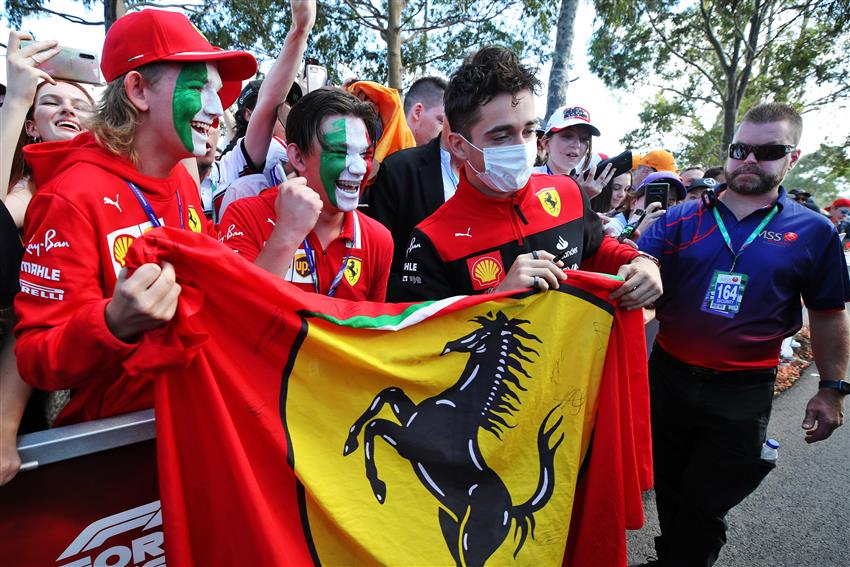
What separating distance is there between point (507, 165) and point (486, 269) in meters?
0.48

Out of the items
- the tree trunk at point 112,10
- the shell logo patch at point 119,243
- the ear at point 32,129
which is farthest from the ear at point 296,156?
the tree trunk at point 112,10

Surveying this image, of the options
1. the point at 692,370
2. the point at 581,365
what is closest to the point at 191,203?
the point at 581,365

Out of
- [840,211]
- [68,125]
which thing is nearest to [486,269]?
[68,125]

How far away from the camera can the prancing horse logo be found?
5.79 feet

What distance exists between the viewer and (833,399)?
2.80 m

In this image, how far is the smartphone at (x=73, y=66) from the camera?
98.1 inches

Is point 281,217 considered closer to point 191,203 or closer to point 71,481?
point 191,203

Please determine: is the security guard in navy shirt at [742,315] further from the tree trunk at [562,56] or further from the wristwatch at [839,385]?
the tree trunk at [562,56]

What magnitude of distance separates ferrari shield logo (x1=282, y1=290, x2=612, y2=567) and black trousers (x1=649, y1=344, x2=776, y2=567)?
1199 mm

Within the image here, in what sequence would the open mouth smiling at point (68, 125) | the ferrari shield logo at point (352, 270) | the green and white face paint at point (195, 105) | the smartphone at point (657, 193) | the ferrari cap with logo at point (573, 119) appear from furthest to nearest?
the ferrari cap with logo at point (573, 119), the smartphone at point (657, 193), the open mouth smiling at point (68, 125), the ferrari shield logo at point (352, 270), the green and white face paint at point (195, 105)

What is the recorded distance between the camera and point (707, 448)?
287 cm

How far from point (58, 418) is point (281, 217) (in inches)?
39.1

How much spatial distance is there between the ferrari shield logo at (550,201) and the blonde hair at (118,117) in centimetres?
170

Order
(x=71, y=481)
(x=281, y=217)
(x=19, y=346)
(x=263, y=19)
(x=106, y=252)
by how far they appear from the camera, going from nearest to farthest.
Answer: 1. (x=19, y=346)
2. (x=71, y=481)
3. (x=106, y=252)
4. (x=281, y=217)
5. (x=263, y=19)
